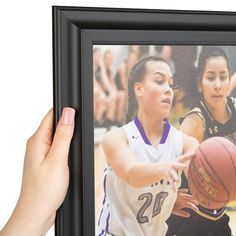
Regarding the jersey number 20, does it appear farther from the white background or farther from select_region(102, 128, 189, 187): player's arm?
the white background

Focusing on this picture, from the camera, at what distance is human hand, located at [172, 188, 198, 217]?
3.22 feet

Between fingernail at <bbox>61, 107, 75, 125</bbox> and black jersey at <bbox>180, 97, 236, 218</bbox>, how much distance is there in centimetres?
21

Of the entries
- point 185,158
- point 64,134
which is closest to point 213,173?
point 185,158

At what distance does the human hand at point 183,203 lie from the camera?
0.98m

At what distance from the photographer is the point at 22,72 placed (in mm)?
1241

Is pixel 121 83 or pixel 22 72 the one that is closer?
pixel 121 83

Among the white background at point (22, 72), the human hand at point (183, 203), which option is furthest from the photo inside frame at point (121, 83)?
the white background at point (22, 72)

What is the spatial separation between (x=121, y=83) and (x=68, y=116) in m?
0.11

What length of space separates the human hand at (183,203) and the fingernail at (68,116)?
0.25 metres

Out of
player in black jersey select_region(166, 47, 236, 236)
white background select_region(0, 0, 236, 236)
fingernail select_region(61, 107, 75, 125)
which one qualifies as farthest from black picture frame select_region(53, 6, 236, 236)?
white background select_region(0, 0, 236, 236)

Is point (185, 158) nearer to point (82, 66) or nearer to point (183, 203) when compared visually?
point (183, 203)

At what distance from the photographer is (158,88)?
0.95m

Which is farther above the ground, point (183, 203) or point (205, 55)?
point (205, 55)

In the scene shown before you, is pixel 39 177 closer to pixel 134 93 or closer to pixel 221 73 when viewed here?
pixel 134 93
